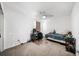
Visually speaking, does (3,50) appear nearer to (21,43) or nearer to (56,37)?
(21,43)

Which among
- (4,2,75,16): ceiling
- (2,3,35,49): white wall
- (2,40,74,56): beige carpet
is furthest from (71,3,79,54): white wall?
(2,3,35,49): white wall

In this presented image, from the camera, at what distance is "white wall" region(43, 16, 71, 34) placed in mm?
1657

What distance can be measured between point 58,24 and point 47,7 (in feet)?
1.58

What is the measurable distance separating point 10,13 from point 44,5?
35.2 inches

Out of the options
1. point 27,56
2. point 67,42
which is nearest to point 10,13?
point 27,56

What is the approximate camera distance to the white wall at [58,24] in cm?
166

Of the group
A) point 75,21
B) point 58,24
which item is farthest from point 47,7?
point 75,21

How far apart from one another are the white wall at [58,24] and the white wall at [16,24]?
35 cm

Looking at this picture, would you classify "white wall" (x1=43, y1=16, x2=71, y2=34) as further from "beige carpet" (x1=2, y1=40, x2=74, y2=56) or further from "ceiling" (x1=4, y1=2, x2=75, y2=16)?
"beige carpet" (x1=2, y1=40, x2=74, y2=56)

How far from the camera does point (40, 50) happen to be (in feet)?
5.48

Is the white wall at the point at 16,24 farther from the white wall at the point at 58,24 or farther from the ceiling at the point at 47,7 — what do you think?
the white wall at the point at 58,24

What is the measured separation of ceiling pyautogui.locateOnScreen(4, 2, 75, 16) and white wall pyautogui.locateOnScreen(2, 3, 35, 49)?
3cm

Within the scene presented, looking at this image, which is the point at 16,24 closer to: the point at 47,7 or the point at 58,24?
the point at 47,7

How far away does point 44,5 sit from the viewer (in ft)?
5.49
